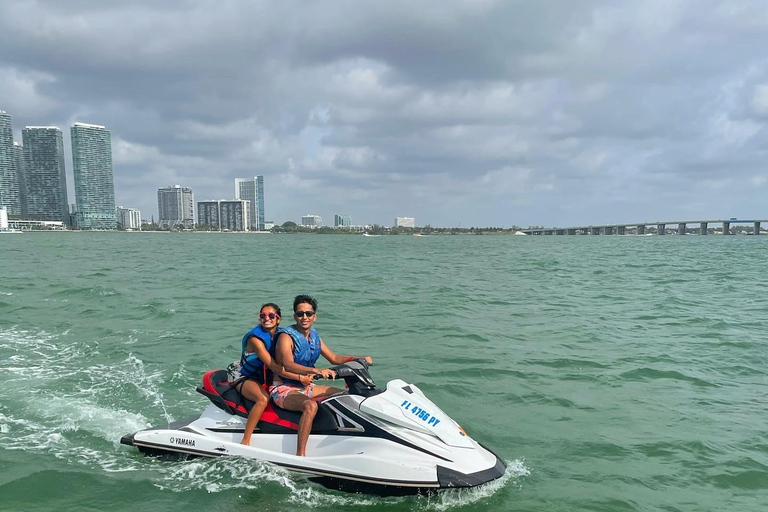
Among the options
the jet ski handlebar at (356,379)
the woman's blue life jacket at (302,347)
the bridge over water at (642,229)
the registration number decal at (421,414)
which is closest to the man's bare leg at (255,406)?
the woman's blue life jacket at (302,347)

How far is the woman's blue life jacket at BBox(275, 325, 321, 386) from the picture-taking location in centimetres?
555

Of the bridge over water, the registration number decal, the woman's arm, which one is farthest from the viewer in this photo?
the bridge over water

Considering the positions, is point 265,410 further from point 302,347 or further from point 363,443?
point 363,443

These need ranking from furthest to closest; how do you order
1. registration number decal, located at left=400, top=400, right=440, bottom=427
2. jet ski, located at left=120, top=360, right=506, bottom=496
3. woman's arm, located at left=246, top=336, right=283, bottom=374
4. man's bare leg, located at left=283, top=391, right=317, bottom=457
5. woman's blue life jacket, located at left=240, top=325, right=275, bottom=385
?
woman's blue life jacket, located at left=240, top=325, right=275, bottom=385
woman's arm, located at left=246, top=336, right=283, bottom=374
man's bare leg, located at left=283, top=391, right=317, bottom=457
registration number decal, located at left=400, top=400, right=440, bottom=427
jet ski, located at left=120, top=360, right=506, bottom=496

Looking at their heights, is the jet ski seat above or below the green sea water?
above

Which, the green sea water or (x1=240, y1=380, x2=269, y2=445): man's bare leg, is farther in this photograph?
(x1=240, y1=380, x2=269, y2=445): man's bare leg

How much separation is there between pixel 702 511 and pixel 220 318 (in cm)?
1280

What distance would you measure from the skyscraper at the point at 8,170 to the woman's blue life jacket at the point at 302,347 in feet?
657

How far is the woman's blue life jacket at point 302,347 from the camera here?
555 centimetres

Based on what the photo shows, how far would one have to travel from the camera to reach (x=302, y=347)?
5.60 metres

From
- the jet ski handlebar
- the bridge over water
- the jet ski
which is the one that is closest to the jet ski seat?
the jet ski

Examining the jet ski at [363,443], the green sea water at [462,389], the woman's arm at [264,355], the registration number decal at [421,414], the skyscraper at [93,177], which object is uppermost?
the skyscraper at [93,177]

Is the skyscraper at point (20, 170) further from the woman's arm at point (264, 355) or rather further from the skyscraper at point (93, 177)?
the woman's arm at point (264, 355)

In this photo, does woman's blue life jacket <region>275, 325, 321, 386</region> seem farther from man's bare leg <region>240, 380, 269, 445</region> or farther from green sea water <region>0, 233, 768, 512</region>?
green sea water <region>0, 233, 768, 512</region>
